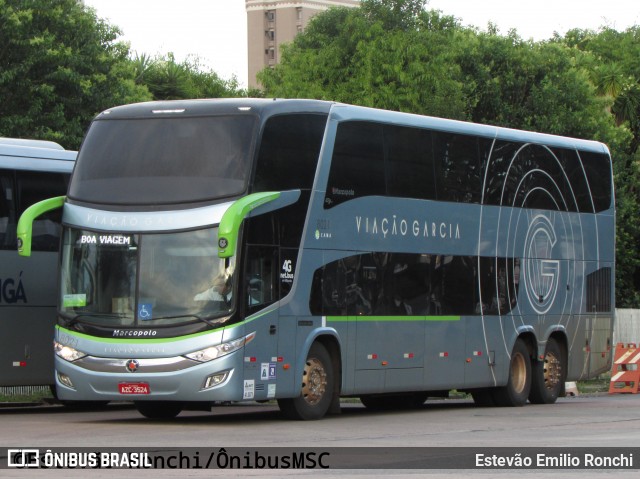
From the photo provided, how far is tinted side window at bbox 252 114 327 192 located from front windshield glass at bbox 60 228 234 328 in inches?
45.5

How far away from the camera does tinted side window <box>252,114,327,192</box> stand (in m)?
18.6

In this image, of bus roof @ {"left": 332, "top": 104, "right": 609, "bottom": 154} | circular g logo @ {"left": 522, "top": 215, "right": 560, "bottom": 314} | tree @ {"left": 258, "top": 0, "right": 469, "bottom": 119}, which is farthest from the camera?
tree @ {"left": 258, "top": 0, "right": 469, "bottom": 119}

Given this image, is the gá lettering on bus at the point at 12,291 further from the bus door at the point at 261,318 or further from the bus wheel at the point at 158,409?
the bus door at the point at 261,318

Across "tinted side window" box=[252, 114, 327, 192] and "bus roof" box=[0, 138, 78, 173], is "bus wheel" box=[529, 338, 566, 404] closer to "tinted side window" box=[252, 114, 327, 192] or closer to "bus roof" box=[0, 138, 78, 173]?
"tinted side window" box=[252, 114, 327, 192]

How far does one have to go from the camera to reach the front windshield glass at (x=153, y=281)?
18.0m

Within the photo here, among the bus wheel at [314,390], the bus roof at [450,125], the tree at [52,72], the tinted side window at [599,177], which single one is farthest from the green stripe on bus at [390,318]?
the tree at [52,72]

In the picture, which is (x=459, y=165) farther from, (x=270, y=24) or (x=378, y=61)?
(x=270, y=24)

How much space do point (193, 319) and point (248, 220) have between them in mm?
1424

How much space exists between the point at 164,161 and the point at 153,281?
161 cm

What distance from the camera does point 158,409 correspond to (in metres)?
20.3

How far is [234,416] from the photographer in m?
21.5

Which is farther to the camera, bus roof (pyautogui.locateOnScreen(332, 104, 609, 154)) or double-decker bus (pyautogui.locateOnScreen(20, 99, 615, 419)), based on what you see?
bus roof (pyautogui.locateOnScreen(332, 104, 609, 154))

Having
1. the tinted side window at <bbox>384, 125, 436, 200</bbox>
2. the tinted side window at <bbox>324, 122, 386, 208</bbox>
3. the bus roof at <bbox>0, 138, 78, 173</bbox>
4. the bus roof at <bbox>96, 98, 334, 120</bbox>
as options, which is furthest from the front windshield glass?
the tinted side window at <bbox>384, 125, 436, 200</bbox>

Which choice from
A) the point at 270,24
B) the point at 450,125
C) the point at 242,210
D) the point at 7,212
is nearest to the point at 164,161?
the point at 242,210
